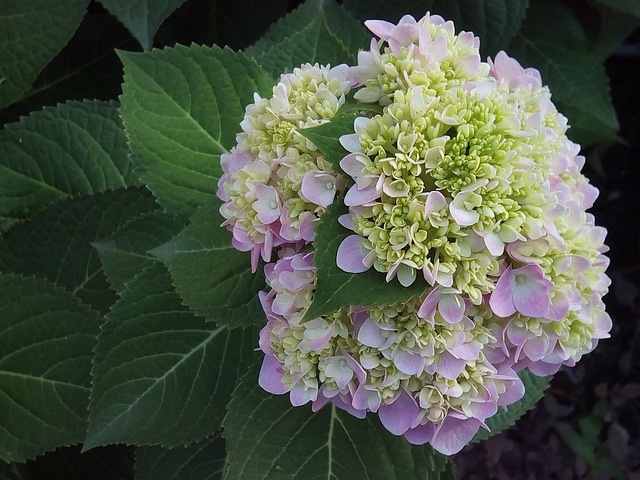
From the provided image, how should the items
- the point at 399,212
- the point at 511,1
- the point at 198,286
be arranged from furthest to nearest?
the point at 511,1, the point at 198,286, the point at 399,212

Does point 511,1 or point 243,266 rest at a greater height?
point 511,1

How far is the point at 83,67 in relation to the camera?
4.33 ft

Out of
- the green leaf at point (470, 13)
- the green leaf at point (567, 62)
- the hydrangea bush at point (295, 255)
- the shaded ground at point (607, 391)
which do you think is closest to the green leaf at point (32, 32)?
the hydrangea bush at point (295, 255)

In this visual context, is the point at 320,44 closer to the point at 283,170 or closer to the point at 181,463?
the point at 283,170

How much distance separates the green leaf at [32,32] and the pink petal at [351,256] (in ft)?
2.46

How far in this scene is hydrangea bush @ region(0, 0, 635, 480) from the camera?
0.55 m

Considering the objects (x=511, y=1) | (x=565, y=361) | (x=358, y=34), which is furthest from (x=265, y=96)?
(x=511, y=1)

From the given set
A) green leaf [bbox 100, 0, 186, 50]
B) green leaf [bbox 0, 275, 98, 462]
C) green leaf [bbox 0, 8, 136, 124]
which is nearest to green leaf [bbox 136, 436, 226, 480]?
green leaf [bbox 0, 275, 98, 462]

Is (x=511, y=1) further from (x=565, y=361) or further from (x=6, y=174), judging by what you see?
(x=6, y=174)

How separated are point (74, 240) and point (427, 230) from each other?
2.25ft

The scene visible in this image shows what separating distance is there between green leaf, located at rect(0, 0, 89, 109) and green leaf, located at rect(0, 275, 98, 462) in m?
0.40

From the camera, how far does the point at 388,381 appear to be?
23.2 inches

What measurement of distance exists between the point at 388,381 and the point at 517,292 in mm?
137

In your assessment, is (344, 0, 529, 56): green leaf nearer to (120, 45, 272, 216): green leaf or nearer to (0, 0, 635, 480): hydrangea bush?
(0, 0, 635, 480): hydrangea bush
